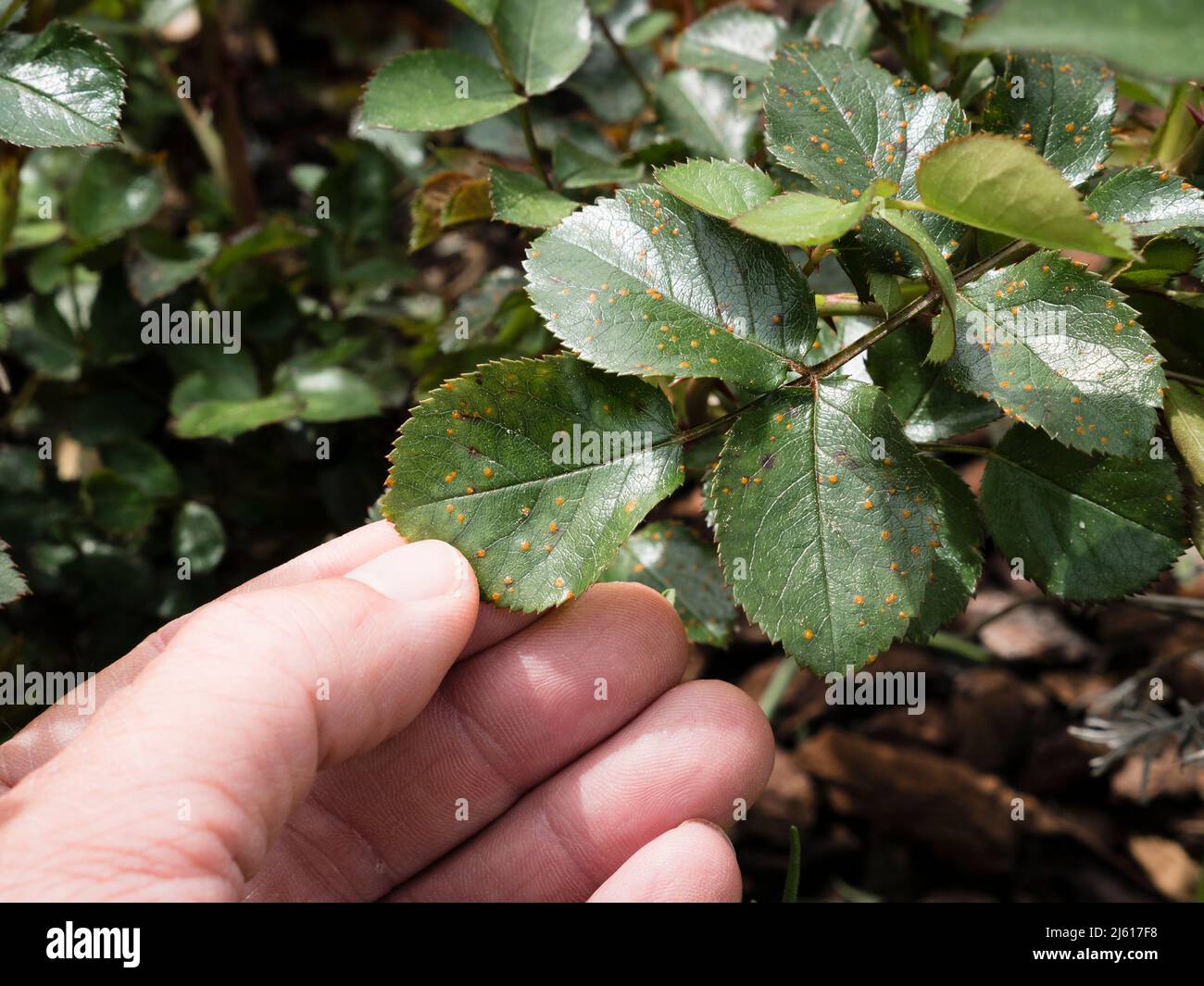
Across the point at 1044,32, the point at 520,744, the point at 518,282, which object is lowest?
the point at 520,744

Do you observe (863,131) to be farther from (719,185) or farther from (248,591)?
(248,591)

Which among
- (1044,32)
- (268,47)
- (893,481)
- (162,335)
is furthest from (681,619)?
(268,47)

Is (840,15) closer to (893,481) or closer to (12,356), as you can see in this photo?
(893,481)

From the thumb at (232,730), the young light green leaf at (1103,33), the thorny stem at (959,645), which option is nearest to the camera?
the young light green leaf at (1103,33)

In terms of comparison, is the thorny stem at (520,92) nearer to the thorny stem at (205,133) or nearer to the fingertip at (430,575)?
the fingertip at (430,575)

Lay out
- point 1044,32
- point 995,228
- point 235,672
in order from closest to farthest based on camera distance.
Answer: point 1044,32 < point 995,228 < point 235,672

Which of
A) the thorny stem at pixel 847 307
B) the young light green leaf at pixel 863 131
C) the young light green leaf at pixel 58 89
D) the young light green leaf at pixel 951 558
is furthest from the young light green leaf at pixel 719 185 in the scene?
the young light green leaf at pixel 58 89

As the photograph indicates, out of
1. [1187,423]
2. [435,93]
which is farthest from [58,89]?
[1187,423]
